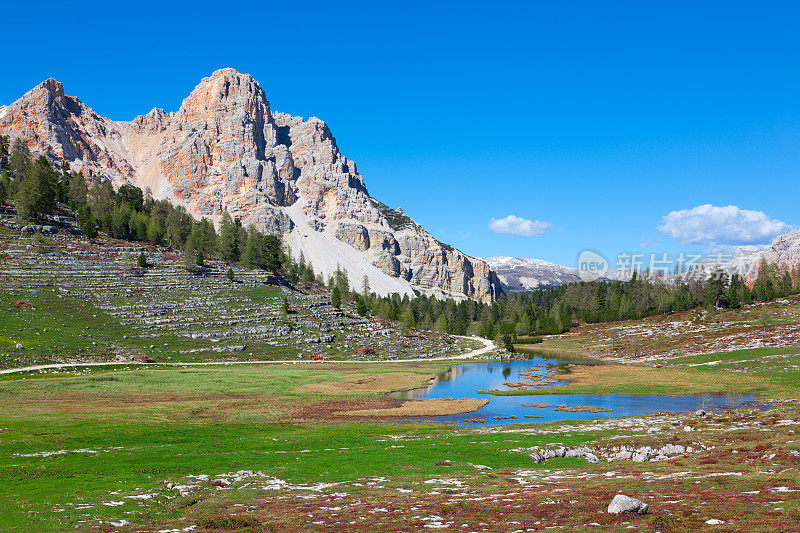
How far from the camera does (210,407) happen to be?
60469 mm

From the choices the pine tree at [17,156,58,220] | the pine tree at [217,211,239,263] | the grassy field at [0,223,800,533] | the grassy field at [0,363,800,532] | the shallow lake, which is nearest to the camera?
the grassy field at [0,363,800,532]

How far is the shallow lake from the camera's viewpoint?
5994 cm

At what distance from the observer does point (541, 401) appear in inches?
2854

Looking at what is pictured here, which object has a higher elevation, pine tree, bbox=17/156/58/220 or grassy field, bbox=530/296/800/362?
pine tree, bbox=17/156/58/220

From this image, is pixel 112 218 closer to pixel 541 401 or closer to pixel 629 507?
pixel 541 401

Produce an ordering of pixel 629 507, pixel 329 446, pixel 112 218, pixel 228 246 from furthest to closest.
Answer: pixel 228 246 < pixel 112 218 < pixel 329 446 < pixel 629 507

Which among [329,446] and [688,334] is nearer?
[329,446]

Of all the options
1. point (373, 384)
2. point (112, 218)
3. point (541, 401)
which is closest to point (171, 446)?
point (373, 384)

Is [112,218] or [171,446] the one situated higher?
[112,218]

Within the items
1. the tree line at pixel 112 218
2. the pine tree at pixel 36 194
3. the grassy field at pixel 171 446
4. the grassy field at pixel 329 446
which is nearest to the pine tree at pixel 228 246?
the tree line at pixel 112 218

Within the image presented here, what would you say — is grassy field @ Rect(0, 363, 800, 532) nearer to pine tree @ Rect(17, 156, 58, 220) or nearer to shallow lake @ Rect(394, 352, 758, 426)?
shallow lake @ Rect(394, 352, 758, 426)

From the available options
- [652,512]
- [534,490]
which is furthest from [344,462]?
[652,512]

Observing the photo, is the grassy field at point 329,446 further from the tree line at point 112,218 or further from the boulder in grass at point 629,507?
the tree line at point 112,218

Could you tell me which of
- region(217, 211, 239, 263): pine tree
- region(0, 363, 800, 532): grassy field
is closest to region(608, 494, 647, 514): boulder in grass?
region(0, 363, 800, 532): grassy field
